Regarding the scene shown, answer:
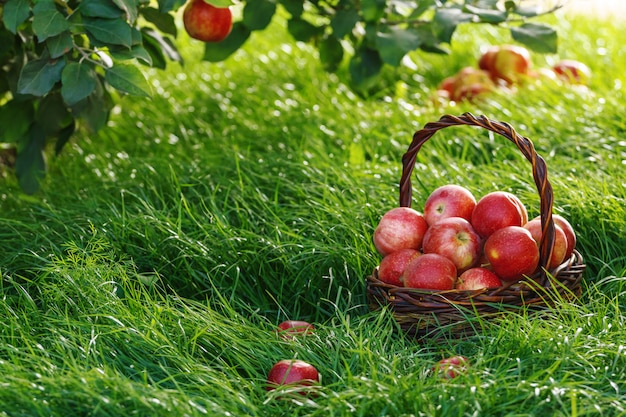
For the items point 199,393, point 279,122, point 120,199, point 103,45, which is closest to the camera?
point 199,393

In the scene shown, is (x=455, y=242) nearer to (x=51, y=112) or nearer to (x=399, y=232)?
(x=399, y=232)

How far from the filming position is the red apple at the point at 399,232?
2322 millimetres

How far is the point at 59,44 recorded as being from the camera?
8.27 ft

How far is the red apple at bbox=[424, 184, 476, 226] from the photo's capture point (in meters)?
2.36

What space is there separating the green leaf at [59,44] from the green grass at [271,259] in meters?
0.50

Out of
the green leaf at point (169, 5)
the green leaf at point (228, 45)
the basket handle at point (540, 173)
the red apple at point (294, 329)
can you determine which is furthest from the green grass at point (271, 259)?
the green leaf at point (169, 5)

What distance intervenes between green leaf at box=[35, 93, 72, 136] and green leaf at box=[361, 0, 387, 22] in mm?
1102

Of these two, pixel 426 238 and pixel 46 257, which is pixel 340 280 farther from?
pixel 46 257

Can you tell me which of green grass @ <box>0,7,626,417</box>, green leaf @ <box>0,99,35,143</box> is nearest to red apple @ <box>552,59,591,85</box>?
green grass @ <box>0,7,626,417</box>

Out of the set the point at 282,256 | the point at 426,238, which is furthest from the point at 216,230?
the point at 426,238

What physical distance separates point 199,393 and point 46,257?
86cm

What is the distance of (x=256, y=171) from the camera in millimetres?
3117

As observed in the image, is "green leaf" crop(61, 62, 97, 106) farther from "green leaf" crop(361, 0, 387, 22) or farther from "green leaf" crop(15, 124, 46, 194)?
"green leaf" crop(361, 0, 387, 22)

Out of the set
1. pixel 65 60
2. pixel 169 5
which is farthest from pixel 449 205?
pixel 65 60
